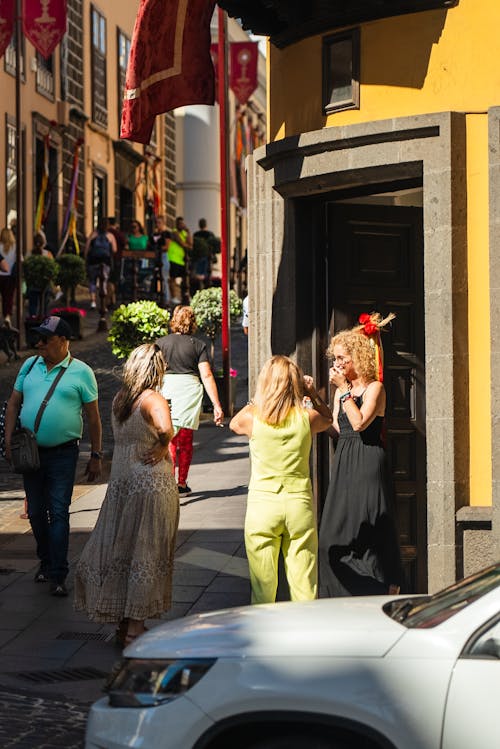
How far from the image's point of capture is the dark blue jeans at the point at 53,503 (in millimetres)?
9430

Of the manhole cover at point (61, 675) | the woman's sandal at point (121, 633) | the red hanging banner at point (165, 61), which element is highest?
the red hanging banner at point (165, 61)

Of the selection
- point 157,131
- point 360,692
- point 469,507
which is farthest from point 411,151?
point 157,131

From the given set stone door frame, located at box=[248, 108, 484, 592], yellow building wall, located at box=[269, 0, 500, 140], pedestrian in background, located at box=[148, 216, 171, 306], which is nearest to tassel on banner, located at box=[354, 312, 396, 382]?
stone door frame, located at box=[248, 108, 484, 592]

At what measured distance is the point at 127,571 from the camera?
8.01m

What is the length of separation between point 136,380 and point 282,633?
3.83 meters

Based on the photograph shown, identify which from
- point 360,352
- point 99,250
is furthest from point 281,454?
point 99,250

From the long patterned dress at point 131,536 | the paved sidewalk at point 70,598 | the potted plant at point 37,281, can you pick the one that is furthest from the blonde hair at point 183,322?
the potted plant at point 37,281

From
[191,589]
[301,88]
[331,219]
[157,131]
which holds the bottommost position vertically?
[191,589]

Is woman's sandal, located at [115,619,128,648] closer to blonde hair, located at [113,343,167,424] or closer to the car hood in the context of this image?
blonde hair, located at [113,343,167,424]

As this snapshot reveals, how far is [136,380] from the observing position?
8008 millimetres

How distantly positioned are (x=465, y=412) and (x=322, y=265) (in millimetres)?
1573

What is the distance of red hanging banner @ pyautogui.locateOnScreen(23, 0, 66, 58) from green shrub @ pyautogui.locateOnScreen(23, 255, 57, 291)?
12.2 feet

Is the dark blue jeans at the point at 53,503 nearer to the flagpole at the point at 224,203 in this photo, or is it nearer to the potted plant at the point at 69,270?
→ the flagpole at the point at 224,203

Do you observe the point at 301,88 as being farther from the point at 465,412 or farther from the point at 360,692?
the point at 360,692
